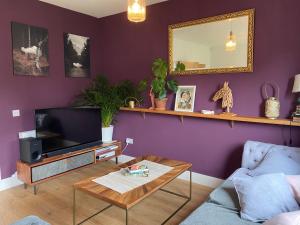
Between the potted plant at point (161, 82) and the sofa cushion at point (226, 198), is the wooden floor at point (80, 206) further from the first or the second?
the potted plant at point (161, 82)

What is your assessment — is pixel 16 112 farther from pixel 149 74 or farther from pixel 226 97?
pixel 226 97

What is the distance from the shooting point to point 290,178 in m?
1.72

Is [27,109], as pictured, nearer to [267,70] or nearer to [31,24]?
[31,24]

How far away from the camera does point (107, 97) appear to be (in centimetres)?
369

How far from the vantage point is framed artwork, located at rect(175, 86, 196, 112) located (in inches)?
126

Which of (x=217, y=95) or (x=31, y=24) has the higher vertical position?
(x=31, y=24)

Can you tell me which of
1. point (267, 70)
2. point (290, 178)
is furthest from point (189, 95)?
point (290, 178)

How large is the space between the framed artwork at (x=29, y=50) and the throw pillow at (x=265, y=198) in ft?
10.0

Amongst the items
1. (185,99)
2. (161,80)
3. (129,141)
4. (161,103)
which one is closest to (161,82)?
(161,80)

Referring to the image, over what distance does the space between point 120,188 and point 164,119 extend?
172 cm

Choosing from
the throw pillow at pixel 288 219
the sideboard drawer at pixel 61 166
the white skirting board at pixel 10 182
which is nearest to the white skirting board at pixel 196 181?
the white skirting board at pixel 10 182

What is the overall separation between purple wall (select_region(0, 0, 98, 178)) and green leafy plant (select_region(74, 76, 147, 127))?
33cm

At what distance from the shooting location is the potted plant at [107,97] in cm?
370

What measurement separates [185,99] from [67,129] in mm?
1743
